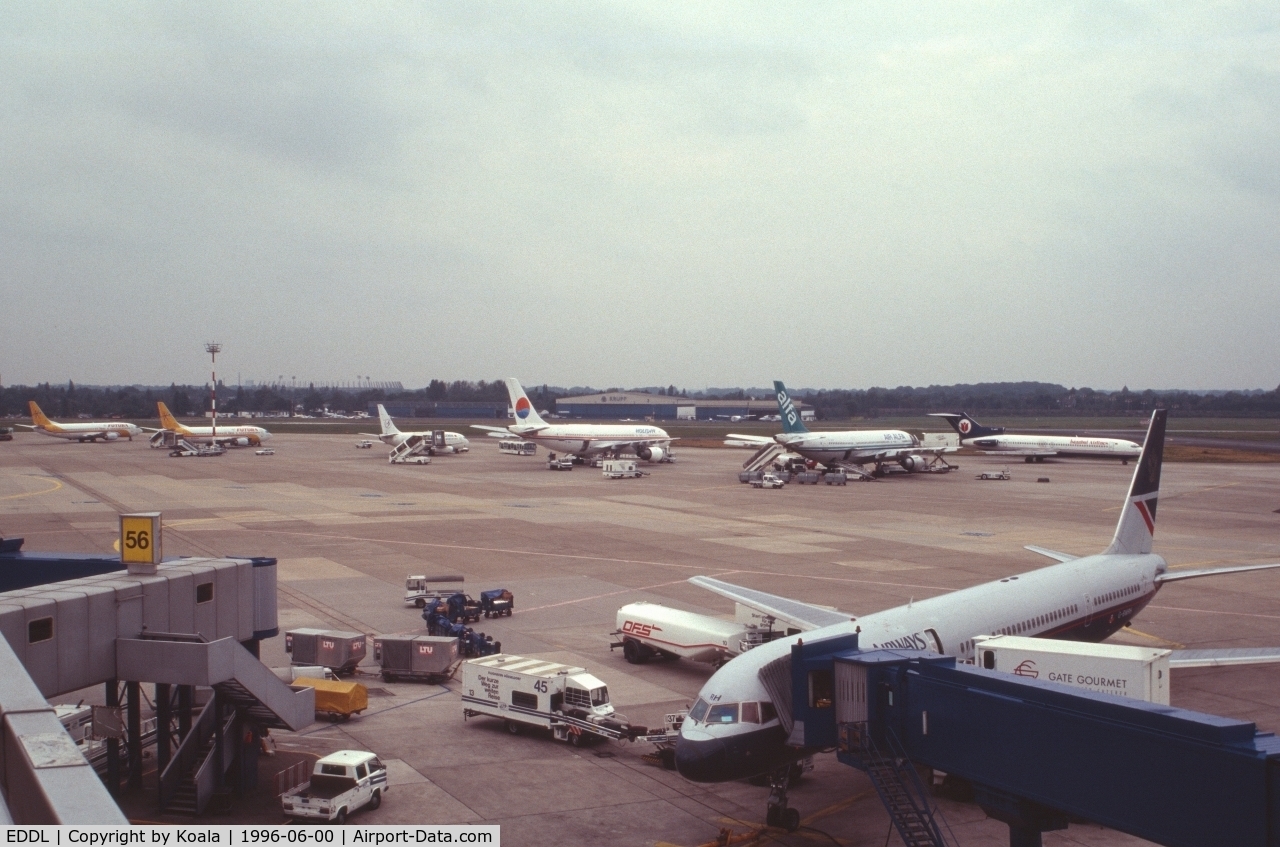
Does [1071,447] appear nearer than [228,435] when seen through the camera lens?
Yes

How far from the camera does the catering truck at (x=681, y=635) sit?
108 feet

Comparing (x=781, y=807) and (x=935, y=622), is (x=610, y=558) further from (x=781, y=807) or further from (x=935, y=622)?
(x=781, y=807)

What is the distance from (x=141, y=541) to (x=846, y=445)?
94.4 metres

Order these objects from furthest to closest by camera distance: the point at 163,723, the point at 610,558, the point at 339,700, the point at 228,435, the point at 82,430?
the point at 82,430 → the point at 228,435 → the point at 610,558 → the point at 339,700 → the point at 163,723

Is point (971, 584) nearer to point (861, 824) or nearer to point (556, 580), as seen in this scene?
point (556, 580)

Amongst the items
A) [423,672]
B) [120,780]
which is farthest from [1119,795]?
[423,672]

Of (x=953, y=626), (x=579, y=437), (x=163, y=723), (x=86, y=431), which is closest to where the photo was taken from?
(x=163, y=723)

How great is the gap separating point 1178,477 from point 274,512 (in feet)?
299

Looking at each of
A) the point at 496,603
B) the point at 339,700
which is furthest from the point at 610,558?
the point at 339,700

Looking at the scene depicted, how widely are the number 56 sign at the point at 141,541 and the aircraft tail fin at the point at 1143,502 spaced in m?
31.4

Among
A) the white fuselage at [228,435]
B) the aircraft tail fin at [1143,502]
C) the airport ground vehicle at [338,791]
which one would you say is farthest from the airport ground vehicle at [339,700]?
Result: the white fuselage at [228,435]

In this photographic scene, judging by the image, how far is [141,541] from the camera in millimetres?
22391

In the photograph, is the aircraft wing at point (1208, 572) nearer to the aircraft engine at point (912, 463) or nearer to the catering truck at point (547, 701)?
the catering truck at point (547, 701)

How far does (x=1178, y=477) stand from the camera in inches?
4353
